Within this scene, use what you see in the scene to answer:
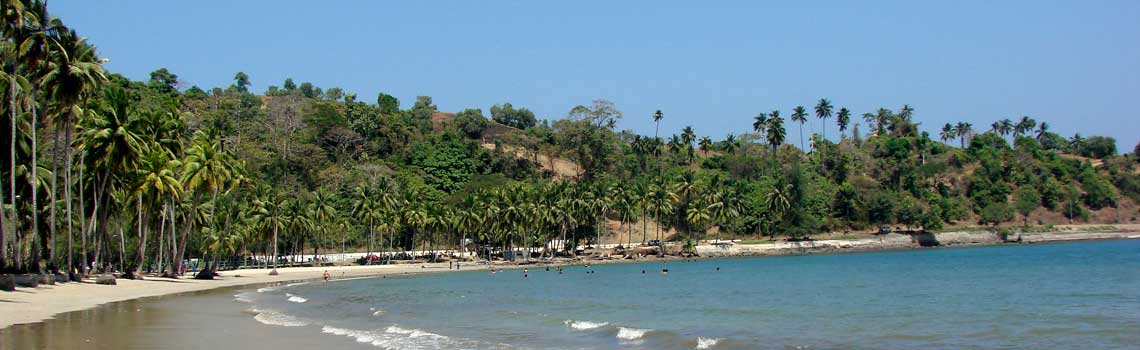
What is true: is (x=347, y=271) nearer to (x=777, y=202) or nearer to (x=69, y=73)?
(x=69, y=73)

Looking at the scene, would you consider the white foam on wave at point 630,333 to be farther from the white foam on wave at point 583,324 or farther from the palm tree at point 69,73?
the palm tree at point 69,73

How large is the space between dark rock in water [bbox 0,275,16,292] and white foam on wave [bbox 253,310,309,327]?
10018 mm

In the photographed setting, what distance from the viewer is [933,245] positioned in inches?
5325

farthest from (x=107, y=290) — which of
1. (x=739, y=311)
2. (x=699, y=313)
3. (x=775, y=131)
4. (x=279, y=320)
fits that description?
(x=775, y=131)

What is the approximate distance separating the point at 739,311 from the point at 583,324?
998 centimetres

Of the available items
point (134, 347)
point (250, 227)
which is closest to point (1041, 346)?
point (134, 347)

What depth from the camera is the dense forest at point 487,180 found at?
59250 mm

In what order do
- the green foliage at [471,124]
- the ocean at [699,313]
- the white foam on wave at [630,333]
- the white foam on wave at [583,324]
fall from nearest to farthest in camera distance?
1. the ocean at [699,313]
2. the white foam on wave at [630,333]
3. the white foam on wave at [583,324]
4. the green foliage at [471,124]

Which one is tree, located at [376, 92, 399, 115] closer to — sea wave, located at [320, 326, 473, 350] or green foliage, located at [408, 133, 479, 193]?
green foliage, located at [408, 133, 479, 193]

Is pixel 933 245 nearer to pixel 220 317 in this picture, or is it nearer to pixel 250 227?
pixel 250 227

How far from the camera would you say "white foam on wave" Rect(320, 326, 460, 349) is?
89.9 feet

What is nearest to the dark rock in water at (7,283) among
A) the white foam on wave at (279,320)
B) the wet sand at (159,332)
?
the wet sand at (159,332)

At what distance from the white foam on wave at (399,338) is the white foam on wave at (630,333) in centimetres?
531

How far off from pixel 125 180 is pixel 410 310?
24.8m
